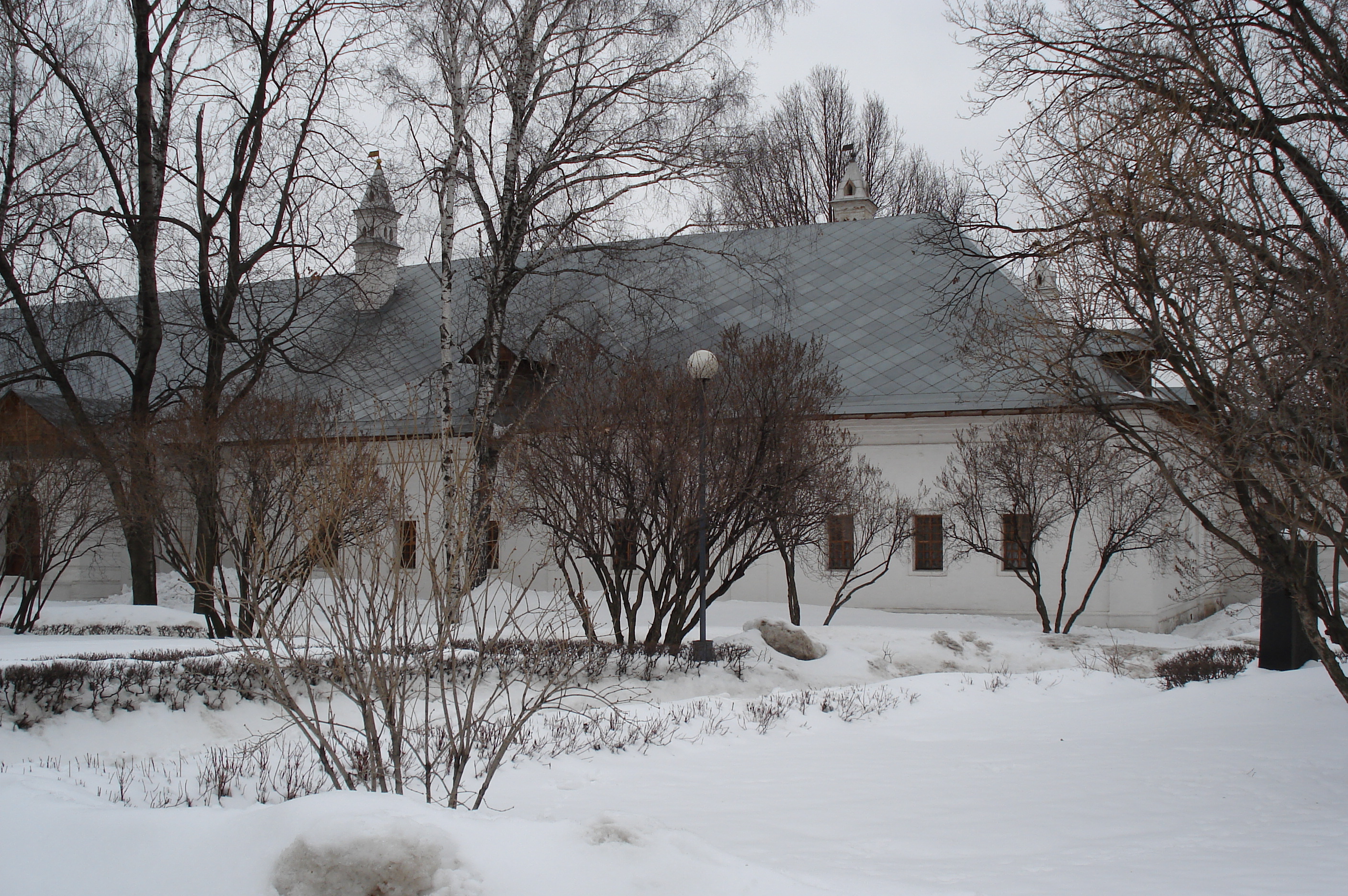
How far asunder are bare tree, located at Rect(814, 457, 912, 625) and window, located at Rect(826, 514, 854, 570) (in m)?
0.03

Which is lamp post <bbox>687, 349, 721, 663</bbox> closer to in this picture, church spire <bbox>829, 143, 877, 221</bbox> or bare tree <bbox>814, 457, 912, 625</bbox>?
bare tree <bbox>814, 457, 912, 625</bbox>

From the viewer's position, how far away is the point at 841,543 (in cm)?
1866

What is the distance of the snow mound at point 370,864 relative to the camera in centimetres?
349

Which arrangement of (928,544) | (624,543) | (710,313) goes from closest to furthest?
(624,543)
(928,544)
(710,313)

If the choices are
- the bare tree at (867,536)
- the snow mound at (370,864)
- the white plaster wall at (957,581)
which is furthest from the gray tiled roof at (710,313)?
the snow mound at (370,864)

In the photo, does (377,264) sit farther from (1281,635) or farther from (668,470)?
(1281,635)

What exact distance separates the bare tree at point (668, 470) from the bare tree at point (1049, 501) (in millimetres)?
4361

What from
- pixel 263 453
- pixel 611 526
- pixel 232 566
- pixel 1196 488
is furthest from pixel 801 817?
pixel 232 566

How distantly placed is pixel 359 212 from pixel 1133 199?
546 inches

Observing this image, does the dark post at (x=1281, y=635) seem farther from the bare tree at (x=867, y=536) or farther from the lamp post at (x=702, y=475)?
the lamp post at (x=702, y=475)

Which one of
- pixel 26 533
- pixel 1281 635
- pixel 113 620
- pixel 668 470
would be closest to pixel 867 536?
pixel 668 470

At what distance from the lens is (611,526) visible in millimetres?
11219

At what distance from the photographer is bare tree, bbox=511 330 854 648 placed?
11.0 m

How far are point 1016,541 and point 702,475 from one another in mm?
7505
